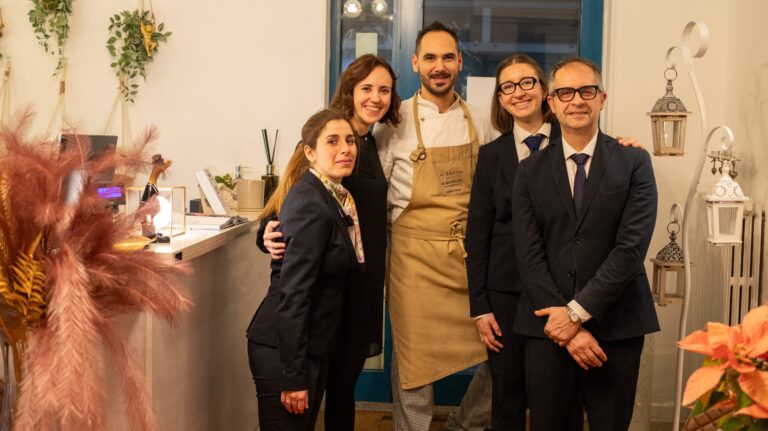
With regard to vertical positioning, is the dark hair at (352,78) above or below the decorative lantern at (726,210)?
above

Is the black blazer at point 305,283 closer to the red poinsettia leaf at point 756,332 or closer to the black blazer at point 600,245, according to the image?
the black blazer at point 600,245

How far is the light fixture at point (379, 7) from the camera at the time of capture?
3.56 meters

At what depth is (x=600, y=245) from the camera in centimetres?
215

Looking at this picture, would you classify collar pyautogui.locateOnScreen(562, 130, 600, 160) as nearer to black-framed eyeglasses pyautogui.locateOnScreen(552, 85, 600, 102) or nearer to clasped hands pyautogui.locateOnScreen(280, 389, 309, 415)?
black-framed eyeglasses pyautogui.locateOnScreen(552, 85, 600, 102)

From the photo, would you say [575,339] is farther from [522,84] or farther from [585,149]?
[522,84]

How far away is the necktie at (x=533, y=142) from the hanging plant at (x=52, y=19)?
2.23 metres

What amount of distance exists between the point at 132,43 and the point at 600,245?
2.38 m

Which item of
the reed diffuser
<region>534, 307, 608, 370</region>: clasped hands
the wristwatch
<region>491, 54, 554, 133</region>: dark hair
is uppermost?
<region>491, 54, 554, 133</region>: dark hair

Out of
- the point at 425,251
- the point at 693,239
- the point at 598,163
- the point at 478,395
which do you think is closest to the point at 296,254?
the point at 425,251

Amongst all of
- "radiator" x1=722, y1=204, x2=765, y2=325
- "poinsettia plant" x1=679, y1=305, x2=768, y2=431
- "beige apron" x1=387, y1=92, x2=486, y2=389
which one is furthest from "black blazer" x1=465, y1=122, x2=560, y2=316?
"poinsettia plant" x1=679, y1=305, x2=768, y2=431

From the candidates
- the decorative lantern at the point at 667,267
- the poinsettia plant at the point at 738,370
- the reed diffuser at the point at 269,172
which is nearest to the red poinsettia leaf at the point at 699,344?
the poinsettia plant at the point at 738,370

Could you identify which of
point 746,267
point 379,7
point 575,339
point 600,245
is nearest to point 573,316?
point 575,339

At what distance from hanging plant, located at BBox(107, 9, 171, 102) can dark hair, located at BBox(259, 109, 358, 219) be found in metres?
1.52

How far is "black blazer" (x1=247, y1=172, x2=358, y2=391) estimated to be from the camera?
2037 mm
